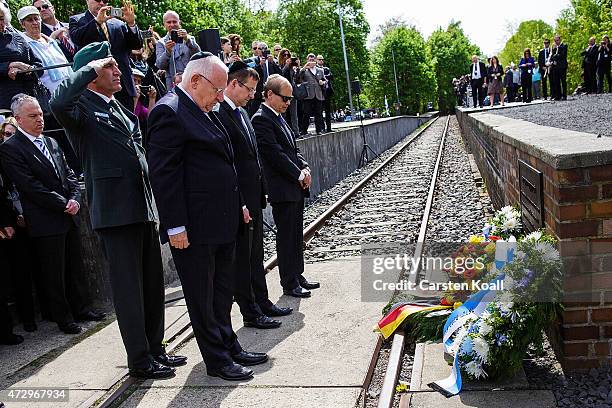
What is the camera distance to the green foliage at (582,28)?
36.3 metres

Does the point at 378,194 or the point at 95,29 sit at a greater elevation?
the point at 95,29

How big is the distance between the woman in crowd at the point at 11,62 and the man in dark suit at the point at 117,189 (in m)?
3.24

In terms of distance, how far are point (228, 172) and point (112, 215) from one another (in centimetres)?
86

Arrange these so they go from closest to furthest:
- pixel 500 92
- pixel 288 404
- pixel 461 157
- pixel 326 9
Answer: pixel 288 404 < pixel 461 157 < pixel 500 92 < pixel 326 9

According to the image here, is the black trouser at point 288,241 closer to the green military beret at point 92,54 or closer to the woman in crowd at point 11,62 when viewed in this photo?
the green military beret at point 92,54

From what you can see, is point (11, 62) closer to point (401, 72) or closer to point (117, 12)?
point (117, 12)

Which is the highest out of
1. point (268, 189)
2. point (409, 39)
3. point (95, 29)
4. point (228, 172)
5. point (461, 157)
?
point (409, 39)

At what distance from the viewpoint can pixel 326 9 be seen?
58844mm

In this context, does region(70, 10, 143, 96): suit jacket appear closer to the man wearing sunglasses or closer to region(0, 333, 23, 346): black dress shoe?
the man wearing sunglasses

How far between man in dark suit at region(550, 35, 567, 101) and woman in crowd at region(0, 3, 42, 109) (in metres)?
20.4

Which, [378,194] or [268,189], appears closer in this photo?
[268,189]

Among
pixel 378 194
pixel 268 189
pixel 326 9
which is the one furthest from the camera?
pixel 326 9

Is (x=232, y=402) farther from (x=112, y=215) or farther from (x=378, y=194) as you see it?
(x=378, y=194)

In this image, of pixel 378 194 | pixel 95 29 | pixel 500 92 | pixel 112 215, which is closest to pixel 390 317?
pixel 112 215
